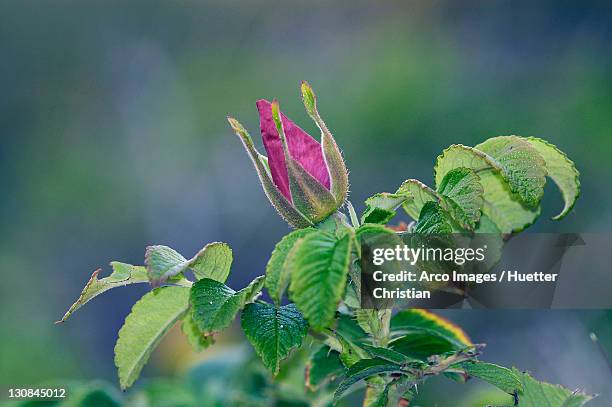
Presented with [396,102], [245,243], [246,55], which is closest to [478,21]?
[396,102]

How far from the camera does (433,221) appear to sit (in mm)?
→ 416

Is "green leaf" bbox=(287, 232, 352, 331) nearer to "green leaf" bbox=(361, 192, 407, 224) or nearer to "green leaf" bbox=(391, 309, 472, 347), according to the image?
"green leaf" bbox=(361, 192, 407, 224)

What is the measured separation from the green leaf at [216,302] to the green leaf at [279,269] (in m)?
0.04

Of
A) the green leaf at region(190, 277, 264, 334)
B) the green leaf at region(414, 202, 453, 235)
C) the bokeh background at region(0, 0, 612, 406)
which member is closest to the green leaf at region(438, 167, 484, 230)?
the green leaf at region(414, 202, 453, 235)

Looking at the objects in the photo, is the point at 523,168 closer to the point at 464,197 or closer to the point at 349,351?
the point at 464,197

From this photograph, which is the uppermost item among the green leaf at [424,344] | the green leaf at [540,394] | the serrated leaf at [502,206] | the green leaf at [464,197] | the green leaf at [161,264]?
the serrated leaf at [502,206]

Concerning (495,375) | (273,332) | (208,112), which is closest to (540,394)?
(495,375)

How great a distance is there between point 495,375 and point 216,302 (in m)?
0.16

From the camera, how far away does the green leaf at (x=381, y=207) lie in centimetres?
42

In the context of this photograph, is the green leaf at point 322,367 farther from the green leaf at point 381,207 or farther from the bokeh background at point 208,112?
the bokeh background at point 208,112

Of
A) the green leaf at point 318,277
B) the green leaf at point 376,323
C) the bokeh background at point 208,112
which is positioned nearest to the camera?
the green leaf at point 318,277

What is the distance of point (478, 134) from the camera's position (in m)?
2.45

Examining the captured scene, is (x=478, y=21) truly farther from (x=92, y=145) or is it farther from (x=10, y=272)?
(x=10, y=272)

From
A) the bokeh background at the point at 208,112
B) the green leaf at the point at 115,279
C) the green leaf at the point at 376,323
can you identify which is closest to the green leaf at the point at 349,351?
the green leaf at the point at 376,323
